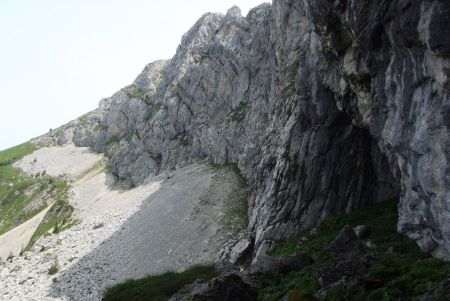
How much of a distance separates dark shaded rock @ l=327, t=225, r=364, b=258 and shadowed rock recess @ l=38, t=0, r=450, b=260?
10.1 ft

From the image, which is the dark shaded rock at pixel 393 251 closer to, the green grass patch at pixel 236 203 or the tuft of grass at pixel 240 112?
the green grass patch at pixel 236 203

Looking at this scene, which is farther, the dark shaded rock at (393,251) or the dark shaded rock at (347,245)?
the dark shaded rock at (347,245)

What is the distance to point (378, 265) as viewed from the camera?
17641 millimetres

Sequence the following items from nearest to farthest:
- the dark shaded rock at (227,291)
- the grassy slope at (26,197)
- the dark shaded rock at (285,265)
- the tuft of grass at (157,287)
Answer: the dark shaded rock at (227,291) < the dark shaded rock at (285,265) < the tuft of grass at (157,287) < the grassy slope at (26,197)

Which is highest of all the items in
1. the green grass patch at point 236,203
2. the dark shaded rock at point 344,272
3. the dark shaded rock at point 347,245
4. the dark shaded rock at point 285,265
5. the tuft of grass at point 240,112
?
the tuft of grass at point 240,112

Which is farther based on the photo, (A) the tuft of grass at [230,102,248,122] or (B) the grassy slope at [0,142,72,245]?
(B) the grassy slope at [0,142,72,245]

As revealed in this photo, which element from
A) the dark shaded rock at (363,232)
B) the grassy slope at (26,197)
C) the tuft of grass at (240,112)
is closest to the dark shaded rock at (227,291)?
the dark shaded rock at (363,232)

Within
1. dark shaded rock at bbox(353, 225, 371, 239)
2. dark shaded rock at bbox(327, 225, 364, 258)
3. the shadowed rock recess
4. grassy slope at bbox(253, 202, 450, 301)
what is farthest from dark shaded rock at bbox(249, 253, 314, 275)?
the shadowed rock recess

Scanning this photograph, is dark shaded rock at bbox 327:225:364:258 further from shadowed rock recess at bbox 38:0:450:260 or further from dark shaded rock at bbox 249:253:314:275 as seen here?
shadowed rock recess at bbox 38:0:450:260

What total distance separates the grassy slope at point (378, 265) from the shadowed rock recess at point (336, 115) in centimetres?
144

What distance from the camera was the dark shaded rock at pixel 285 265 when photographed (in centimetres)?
2400

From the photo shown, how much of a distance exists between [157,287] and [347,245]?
47.2 ft

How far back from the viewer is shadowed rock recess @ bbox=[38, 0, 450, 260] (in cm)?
2061

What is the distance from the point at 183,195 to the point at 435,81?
41.0 metres
